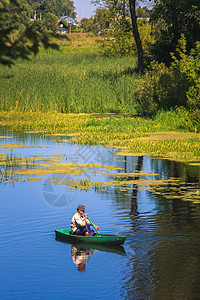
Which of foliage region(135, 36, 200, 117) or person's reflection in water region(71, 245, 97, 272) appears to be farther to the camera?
foliage region(135, 36, 200, 117)

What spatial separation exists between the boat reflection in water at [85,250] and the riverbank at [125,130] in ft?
26.1

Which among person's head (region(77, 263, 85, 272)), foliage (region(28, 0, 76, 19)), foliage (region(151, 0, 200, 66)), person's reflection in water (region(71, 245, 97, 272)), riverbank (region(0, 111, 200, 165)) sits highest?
foliage (region(28, 0, 76, 19))

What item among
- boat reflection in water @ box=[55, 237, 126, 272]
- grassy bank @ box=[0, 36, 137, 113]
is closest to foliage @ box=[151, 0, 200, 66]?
grassy bank @ box=[0, 36, 137, 113]

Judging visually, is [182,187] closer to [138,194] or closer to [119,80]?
[138,194]

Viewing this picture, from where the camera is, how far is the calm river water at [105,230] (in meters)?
8.16

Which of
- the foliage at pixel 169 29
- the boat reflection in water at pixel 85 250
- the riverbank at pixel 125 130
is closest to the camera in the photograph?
the boat reflection in water at pixel 85 250

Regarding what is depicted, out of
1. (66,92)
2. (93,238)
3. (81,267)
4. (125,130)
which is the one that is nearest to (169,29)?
(66,92)

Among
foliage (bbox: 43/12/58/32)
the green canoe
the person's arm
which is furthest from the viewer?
foliage (bbox: 43/12/58/32)

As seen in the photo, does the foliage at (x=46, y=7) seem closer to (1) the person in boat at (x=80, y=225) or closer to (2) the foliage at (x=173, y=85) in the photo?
(2) the foliage at (x=173, y=85)

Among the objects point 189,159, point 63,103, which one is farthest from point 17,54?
point 63,103

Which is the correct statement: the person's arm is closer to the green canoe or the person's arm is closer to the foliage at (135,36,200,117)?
the green canoe

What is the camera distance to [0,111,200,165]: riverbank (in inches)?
→ 771

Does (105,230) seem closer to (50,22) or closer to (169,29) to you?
(169,29)

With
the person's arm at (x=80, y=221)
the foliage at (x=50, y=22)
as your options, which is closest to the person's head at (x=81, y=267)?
the person's arm at (x=80, y=221)
